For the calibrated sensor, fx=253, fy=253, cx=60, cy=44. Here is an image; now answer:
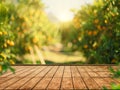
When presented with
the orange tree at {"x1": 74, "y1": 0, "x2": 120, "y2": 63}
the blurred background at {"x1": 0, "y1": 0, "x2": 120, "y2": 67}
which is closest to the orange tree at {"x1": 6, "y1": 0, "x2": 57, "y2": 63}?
the blurred background at {"x1": 0, "y1": 0, "x2": 120, "y2": 67}

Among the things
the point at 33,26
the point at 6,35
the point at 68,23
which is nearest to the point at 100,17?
the point at 6,35

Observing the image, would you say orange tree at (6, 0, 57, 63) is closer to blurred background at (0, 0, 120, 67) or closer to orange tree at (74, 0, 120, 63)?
blurred background at (0, 0, 120, 67)

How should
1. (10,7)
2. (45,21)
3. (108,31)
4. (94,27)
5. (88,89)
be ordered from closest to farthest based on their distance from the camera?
(88,89) → (108,31) → (94,27) → (10,7) → (45,21)

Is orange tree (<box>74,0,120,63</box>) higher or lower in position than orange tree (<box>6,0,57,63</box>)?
lower

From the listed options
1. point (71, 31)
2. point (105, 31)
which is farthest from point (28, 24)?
point (105, 31)

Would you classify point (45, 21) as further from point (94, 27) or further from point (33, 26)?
point (94, 27)

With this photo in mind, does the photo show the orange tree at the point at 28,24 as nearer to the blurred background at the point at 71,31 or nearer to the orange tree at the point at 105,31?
the blurred background at the point at 71,31

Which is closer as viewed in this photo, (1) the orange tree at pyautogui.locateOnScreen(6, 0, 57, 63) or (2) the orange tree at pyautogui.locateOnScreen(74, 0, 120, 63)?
(2) the orange tree at pyautogui.locateOnScreen(74, 0, 120, 63)

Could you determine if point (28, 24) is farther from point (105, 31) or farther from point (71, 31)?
point (105, 31)

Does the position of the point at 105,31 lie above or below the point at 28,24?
below

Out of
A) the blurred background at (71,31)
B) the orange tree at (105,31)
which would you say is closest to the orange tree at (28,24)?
the blurred background at (71,31)

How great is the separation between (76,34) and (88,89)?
Answer: 14.9 metres

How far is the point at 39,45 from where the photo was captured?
19.3 meters

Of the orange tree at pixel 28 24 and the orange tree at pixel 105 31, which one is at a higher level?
the orange tree at pixel 28 24
